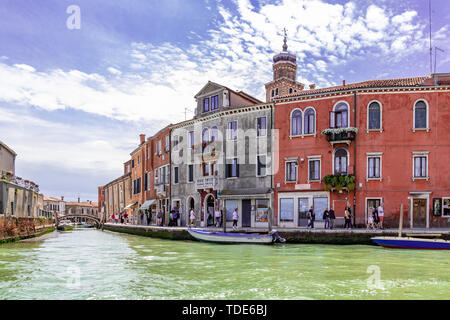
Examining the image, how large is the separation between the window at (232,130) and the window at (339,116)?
6.46 meters

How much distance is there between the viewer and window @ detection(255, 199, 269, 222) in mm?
26938

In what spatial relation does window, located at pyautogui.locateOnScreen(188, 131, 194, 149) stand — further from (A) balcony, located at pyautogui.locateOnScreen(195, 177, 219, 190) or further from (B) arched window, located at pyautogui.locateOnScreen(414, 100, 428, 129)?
(B) arched window, located at pyautogui.locateOnScreen(414, 100, 428, 129)

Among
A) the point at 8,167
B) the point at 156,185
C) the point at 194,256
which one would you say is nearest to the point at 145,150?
the point at 156,185

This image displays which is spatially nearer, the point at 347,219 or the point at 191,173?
the point at 347,219

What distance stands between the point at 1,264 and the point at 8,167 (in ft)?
83.7

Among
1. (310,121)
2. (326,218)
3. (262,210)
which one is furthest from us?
(262,210)

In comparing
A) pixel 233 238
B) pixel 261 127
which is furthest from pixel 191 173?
pixel 233 238

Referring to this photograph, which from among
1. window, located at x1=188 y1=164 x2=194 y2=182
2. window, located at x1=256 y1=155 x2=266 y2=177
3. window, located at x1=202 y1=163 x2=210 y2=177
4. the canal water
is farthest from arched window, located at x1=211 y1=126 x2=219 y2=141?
the canal water

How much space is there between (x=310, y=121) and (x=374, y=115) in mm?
3512

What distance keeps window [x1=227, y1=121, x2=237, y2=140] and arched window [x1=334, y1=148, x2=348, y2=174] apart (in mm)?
6814

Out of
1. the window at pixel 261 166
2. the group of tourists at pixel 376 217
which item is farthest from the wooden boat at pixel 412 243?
the window at pixel 261 166

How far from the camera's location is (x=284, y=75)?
185 feet

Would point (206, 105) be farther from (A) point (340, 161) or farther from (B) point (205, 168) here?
(A) point (340, 161)

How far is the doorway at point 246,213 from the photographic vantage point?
27.8 meters
